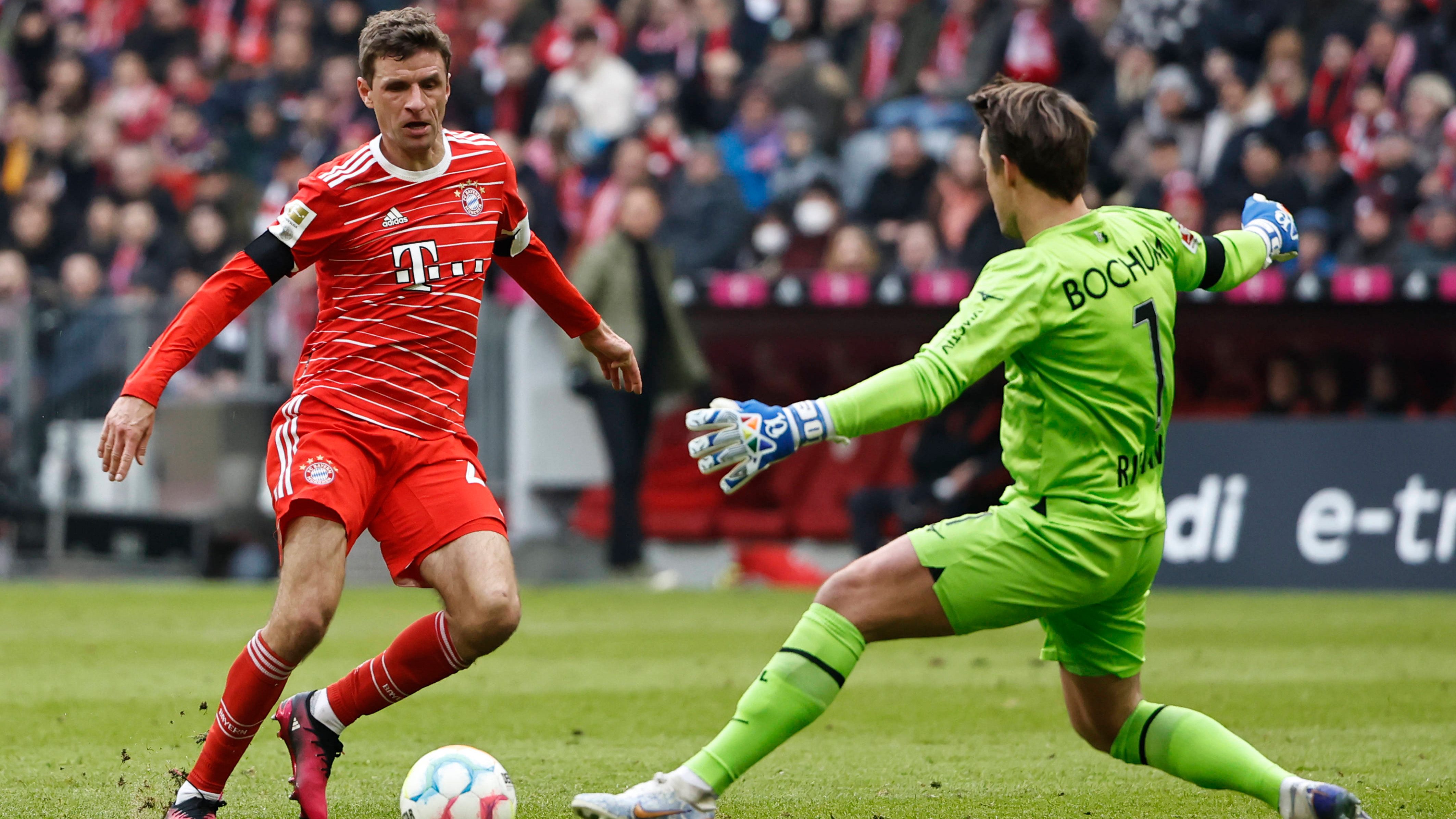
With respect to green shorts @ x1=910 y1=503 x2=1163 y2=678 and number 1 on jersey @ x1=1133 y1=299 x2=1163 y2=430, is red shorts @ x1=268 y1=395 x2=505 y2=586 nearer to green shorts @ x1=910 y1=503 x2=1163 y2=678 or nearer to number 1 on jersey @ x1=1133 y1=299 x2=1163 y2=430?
green shorts @ x1=910 y1=503 x2=1163 y2=678

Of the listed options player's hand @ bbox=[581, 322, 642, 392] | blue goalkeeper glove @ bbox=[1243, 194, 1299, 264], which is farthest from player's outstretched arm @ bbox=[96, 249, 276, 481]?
blue goalkeeper glove @ bbox=[1243, 194, 1299, 264]

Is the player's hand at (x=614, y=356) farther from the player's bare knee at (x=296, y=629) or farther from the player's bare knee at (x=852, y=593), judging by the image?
the player's bare knee at (x=852, y=593)

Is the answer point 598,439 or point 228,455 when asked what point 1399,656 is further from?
point 228,455

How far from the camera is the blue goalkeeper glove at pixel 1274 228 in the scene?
497 cm

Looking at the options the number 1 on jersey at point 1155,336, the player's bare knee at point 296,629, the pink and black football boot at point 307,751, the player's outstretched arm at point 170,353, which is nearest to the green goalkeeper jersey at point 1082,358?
the number 1 on jersey at point 1155,336

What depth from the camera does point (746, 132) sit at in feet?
51.9

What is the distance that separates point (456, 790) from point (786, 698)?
1.12 m

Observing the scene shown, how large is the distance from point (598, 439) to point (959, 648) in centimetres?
511

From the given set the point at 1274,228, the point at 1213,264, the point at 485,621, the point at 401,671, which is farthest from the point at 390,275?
the point at 1274,228

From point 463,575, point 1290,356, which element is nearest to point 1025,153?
point 463,575

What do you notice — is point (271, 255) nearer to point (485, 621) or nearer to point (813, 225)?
point (485, 621)

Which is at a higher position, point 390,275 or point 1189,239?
point 1189,239

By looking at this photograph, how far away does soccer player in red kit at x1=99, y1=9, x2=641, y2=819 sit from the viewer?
4797 millimetres

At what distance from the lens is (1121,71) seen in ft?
48.7
